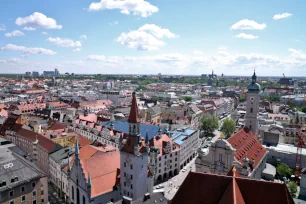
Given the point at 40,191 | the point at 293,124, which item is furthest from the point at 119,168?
the point at 293,124

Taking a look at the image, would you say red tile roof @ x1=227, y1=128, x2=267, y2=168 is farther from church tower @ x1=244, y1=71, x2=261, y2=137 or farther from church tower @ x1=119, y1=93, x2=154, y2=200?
church tower @ x1=119, y1=93, x2=154, y2=200

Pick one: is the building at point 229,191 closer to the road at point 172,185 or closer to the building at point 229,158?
the building at point 229,158

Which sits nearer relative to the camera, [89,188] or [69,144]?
[89,188]

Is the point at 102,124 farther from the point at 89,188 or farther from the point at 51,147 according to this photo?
the point at 89,188

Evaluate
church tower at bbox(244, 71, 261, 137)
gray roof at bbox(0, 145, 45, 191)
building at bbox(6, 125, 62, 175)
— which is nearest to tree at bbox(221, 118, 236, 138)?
church tower at bbox(244, 71, 261, 137)

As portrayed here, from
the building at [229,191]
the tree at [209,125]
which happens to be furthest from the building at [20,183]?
the tree at [209,125]

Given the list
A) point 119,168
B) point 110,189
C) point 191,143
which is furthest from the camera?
point 191,143
